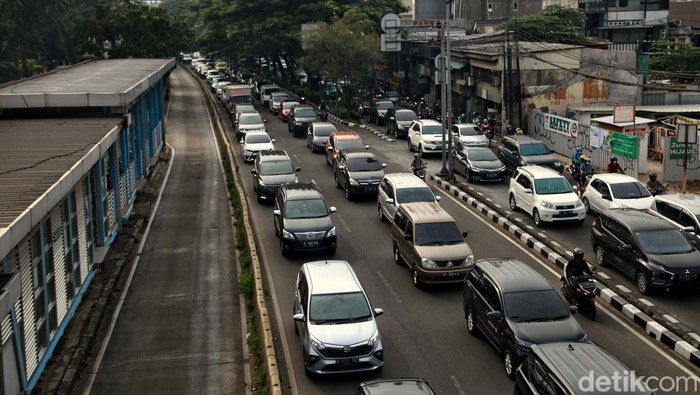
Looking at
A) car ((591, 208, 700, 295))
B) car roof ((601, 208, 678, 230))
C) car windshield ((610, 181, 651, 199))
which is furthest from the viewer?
car windshield ((610, 181, 651, 199))

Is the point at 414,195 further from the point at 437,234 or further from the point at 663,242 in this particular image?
the point at 663,242

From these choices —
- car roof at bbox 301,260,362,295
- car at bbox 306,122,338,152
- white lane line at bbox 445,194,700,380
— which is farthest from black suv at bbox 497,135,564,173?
car roof at bbox 301,260,362,295

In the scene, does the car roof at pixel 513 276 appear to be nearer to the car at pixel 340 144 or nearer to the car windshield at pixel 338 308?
the car windshield at pixel 338 308

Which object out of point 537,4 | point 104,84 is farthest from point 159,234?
point 537,4

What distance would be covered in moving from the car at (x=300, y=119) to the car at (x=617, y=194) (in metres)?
24.9

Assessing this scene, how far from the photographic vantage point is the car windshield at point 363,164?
1210 inches

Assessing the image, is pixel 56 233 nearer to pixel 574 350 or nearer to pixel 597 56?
pixel 574 350

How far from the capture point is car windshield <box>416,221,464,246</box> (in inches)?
784

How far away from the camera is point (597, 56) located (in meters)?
46.0

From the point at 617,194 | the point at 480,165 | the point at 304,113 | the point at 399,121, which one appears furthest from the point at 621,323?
the point at 304,113

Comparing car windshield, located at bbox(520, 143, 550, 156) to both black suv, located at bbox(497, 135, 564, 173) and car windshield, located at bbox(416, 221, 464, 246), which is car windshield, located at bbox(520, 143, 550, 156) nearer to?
black suv, located at bbox(497, 135, 564, 173)

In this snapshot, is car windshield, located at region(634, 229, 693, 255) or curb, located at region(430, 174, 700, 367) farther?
car windshield, located at region(634, 229, 693, 255)

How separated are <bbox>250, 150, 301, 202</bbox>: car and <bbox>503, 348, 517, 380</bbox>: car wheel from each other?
16241mm

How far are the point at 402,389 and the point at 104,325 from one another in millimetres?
9604
